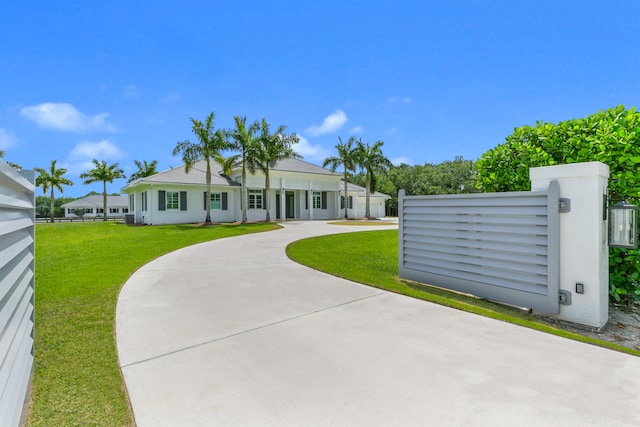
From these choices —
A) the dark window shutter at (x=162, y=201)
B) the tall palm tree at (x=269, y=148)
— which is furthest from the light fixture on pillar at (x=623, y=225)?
the dark window shutter at (x=162, y=201)

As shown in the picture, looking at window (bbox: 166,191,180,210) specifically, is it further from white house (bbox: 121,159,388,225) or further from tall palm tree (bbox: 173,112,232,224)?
tall palm tree (bbox: 173,112,232,224)

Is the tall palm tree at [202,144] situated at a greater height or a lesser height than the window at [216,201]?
greater

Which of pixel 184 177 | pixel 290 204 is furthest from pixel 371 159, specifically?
pixel 184 177

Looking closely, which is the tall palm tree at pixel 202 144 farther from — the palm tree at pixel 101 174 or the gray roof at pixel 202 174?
the palm tree at pixel 101 174

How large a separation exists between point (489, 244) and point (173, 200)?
22.4 meters

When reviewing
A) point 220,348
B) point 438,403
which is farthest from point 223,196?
point 438,403

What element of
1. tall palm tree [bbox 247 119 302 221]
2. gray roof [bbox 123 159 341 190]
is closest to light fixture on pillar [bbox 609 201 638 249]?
tall palm tree [bbox 247 119 302 221]

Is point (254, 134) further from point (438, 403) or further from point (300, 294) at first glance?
point (438, 403)

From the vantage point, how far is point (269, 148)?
75.1 feet

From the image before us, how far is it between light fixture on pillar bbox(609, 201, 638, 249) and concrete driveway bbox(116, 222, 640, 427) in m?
1.65

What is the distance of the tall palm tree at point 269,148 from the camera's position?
2222 cm

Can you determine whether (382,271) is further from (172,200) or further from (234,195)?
(234,195)

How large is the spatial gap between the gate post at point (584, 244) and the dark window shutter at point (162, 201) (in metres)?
→ 22.9

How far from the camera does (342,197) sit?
3228 cm
